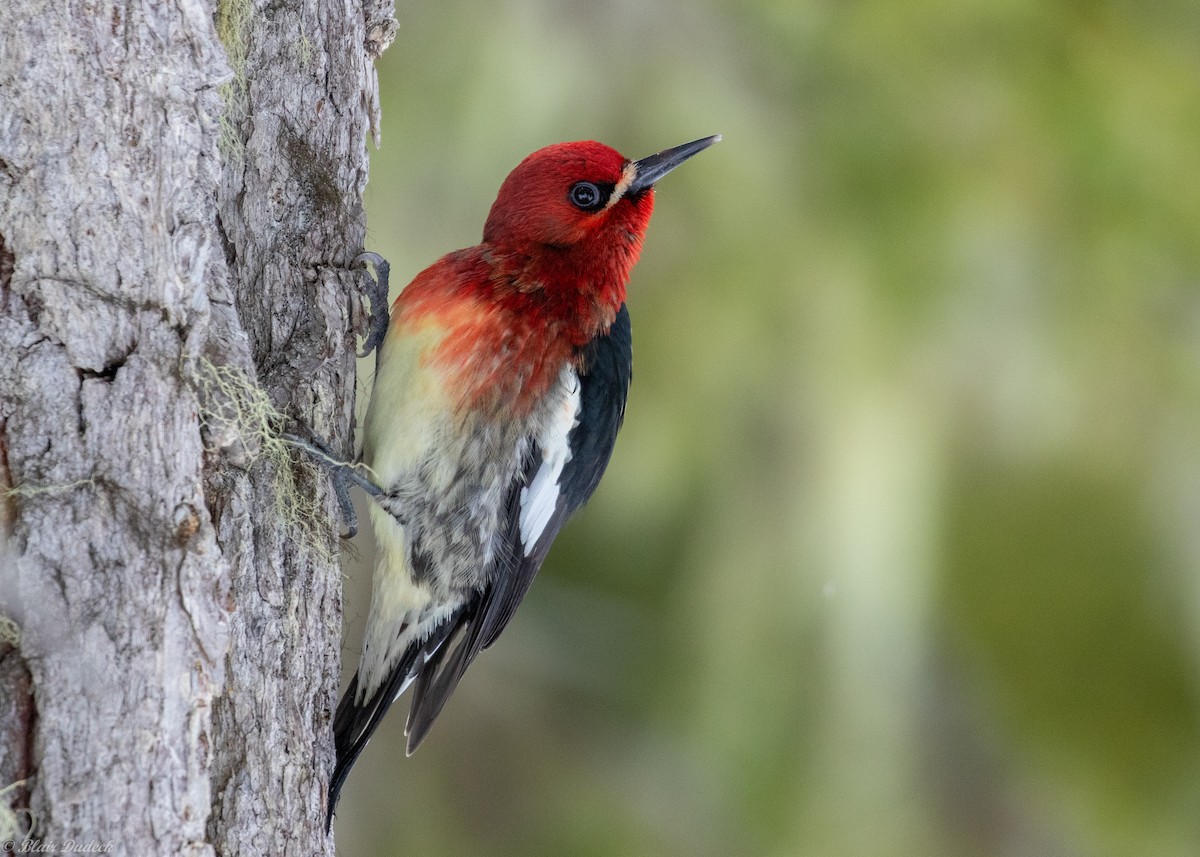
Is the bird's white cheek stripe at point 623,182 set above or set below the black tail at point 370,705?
above

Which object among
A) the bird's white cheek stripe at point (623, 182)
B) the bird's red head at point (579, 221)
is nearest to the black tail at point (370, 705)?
the bird's red head at point (579, 221)

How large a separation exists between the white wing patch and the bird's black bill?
469mm

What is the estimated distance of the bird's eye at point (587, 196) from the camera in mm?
2646

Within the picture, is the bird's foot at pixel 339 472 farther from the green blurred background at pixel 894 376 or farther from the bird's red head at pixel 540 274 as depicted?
the green blurred background at pixel 894 376

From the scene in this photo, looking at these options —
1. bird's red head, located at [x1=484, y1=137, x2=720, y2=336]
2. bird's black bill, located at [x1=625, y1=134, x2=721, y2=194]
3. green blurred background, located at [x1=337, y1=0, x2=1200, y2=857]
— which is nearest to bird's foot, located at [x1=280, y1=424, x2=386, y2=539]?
bird's red head, located at [x1=484, y1=137, x2=720, y2=336]

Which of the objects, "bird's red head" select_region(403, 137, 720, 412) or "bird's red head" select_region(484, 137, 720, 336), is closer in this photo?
"bird's red head" select_region(403, 137, 720, 412)

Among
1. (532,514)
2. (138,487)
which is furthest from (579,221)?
(138,487)

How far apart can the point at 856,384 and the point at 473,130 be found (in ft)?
4.50

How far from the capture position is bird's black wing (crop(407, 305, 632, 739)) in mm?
2562

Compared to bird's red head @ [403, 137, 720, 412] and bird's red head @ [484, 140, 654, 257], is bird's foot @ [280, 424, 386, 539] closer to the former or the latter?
bird's red head @ [403, 137, 720, 412]

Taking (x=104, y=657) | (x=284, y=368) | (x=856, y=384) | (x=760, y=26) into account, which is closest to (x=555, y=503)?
(x=284, y=368)

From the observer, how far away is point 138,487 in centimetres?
155

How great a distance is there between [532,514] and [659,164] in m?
0.84

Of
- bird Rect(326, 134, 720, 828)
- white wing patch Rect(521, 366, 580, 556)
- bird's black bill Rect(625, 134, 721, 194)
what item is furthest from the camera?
bird's black bill Rect(625, 134, 721, 194)
